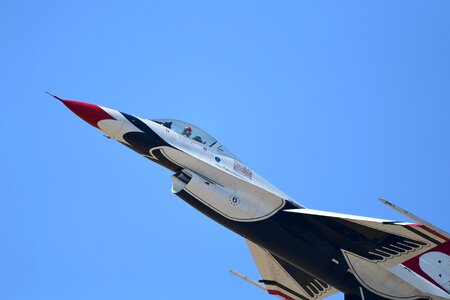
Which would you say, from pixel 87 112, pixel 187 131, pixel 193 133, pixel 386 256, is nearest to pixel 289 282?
pixel 386 256

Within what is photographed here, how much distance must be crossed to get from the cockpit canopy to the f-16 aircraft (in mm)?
27

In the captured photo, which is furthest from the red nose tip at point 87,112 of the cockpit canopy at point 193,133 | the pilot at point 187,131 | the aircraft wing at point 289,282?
the aircraft wing at point 289,282

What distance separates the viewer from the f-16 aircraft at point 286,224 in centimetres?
2078

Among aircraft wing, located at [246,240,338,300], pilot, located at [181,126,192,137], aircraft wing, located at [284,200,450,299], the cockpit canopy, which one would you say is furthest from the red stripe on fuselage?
aircraft wing, located at [246,240,338,300]

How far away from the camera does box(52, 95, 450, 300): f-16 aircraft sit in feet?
68.2

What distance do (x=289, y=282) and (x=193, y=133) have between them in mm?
6553

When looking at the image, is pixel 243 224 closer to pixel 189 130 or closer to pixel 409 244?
pixel 189 130

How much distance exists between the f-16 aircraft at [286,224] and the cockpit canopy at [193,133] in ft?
0.09

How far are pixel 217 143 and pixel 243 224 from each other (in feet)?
7.87

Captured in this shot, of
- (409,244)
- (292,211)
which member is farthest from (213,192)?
(409,244)

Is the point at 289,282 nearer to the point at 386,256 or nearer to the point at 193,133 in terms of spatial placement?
the point at 386,256

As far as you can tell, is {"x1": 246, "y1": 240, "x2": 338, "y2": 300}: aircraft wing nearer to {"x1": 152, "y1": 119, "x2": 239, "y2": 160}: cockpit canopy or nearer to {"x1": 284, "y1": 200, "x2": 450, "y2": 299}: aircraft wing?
{"x1": 284, "y1": 200, "x2": 450, "y2": 299}: aircraft wing

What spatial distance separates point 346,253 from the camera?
850 inches

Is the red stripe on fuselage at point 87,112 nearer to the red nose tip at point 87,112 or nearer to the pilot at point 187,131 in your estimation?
the red nose tip at point 87,112
